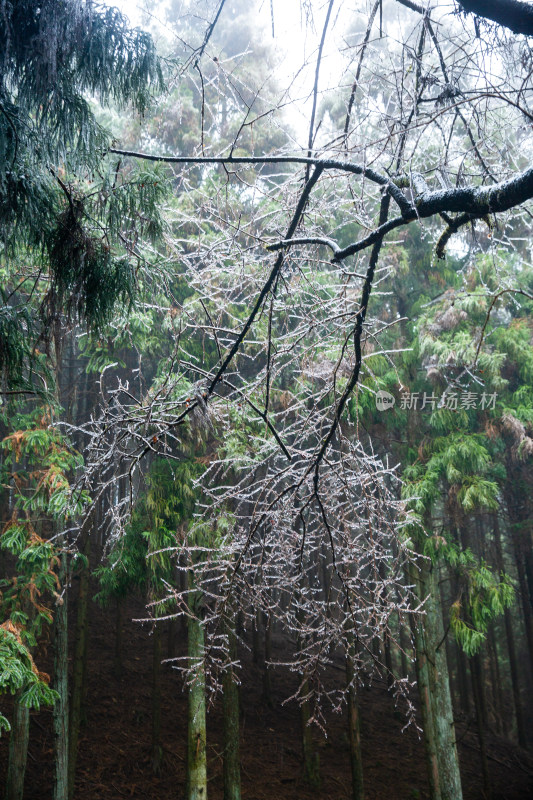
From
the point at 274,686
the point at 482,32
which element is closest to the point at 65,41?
the point at 482,32

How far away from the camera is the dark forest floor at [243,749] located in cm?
895

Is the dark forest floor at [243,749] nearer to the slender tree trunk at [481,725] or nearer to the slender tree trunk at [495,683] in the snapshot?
the slender tree trunk at [481,725]

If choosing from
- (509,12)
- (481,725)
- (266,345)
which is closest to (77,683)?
(481,725)

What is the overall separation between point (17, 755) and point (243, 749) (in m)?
4.99

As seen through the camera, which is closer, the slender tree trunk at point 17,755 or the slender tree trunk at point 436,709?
the slender tree trunk at point 17,755

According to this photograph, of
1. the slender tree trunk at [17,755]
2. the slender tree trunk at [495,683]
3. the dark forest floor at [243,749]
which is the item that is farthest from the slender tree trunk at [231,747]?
the slender tree trunk at [495,683]

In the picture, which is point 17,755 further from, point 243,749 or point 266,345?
point 266,345

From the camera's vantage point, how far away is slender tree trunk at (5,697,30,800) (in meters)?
6.89

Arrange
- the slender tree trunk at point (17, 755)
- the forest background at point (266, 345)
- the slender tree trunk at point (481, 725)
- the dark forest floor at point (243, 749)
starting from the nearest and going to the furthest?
1. the forest background at point (266, 345)
2. the slender tree trunk at point (17, 755)
3. the dark forest floor at point (243, 749)
4. the slender tree trunk at point (481, 725)

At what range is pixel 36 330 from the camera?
3.72 meters

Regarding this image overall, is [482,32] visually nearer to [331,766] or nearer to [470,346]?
[470,346]

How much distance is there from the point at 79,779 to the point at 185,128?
411 inches

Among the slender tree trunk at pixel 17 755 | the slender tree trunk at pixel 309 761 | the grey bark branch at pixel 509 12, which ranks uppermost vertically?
the grey bark branch at pixel 509 12

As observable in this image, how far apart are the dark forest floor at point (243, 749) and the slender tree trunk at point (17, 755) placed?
37.6 inches
